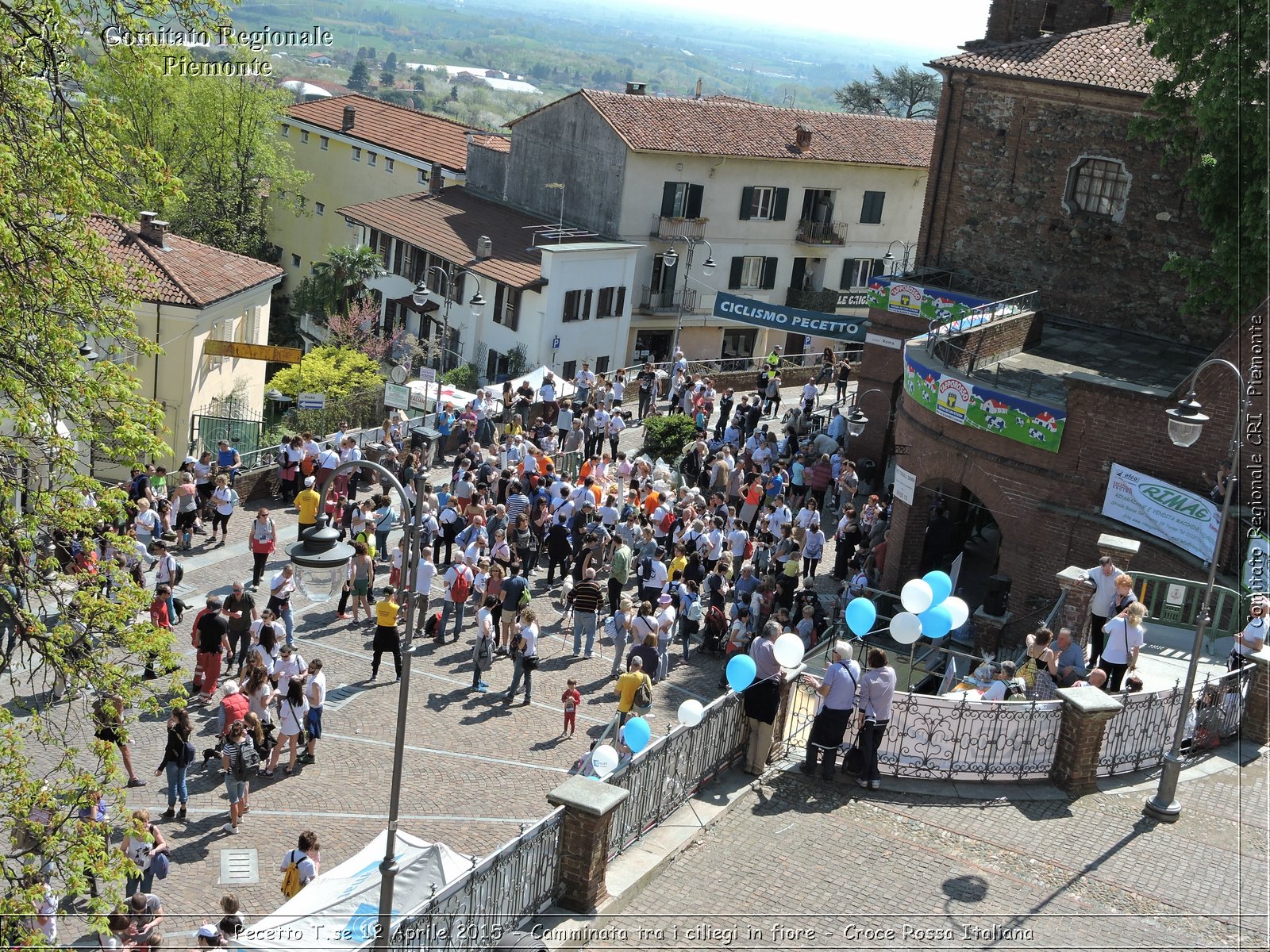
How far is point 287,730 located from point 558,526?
805 cm

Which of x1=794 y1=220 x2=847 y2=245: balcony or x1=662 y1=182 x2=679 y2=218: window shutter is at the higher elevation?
x1=662 y1=182 x2=679 y2=218: window shutter

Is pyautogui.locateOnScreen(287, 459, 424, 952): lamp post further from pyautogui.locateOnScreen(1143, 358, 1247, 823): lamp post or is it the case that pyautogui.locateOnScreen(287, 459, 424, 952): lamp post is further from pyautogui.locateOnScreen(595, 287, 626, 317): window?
pyautogui.locateOnScreen(595, 287, 626, 317): window

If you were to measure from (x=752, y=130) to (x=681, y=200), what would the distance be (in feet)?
15.4

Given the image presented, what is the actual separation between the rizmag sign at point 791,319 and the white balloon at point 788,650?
22723mm

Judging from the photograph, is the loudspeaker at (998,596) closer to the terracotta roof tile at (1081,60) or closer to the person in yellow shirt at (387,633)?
the person in yellow shirt at (387,633)

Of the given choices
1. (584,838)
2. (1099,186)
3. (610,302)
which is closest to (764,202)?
(610,302)

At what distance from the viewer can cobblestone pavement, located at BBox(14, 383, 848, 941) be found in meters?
15.3

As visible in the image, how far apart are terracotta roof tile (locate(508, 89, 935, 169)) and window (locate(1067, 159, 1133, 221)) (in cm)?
1879

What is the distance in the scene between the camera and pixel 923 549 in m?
27.1

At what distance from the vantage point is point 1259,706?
1722 cm

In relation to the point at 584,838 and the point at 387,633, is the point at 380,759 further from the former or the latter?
the point at 584,838

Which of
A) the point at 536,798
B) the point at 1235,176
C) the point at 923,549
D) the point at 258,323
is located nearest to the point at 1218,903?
the point at 536,798

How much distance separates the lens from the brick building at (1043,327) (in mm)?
23406

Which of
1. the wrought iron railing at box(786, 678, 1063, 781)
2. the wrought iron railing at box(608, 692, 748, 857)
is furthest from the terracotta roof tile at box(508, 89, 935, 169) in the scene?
the wrought iron railing at box(608, 692, 748, 857)
